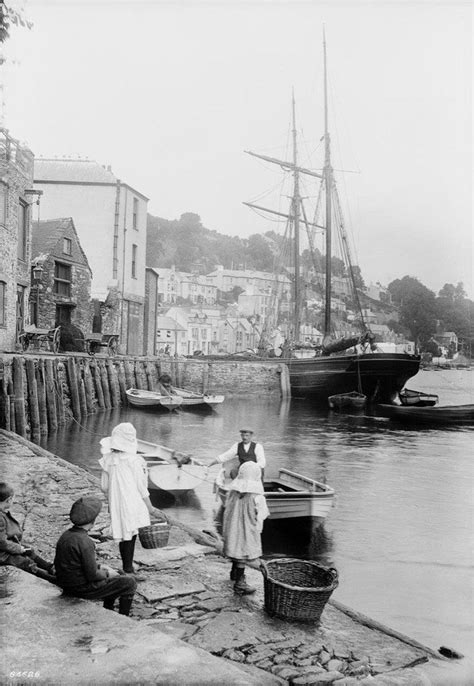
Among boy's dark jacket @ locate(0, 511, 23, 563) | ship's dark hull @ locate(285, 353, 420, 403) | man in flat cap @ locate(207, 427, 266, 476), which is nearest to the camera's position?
boy's dark jacket @ locate(0, 511, 23, 563)

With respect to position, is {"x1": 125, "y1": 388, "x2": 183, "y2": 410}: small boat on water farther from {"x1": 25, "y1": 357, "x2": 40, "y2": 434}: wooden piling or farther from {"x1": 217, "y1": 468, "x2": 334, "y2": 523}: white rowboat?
{"x1": 217, "y1": 468, "x2": 334, "y2": 523}: white rowboat

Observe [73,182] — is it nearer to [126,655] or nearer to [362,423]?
[362,423]

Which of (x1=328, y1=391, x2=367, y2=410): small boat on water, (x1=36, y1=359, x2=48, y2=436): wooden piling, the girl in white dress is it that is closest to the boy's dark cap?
the girl in white dress

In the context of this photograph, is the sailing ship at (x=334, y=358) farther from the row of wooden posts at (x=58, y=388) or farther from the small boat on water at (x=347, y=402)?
the row of wooden posts at (x=58, y=388)

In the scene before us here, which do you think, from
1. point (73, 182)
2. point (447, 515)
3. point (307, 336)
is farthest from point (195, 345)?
point (447, 515)

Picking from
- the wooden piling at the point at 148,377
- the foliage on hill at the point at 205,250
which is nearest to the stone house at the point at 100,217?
the wooden piling at the point at 148,377

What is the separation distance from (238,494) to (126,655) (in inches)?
113

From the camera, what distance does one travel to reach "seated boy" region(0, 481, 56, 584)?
574cm

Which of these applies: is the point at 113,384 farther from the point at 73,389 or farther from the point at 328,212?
the point at 328,212

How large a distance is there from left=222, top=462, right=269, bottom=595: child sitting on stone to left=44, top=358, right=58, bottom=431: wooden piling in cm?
1491

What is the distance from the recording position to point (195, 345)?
68.6 m

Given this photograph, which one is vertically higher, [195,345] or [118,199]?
[118,199]

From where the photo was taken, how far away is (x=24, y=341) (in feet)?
83.1

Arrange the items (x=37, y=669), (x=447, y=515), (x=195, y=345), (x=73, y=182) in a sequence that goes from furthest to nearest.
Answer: (x=195, y=345), (x=73, y=182), (x=447, y=515), (x=37, y=669)
